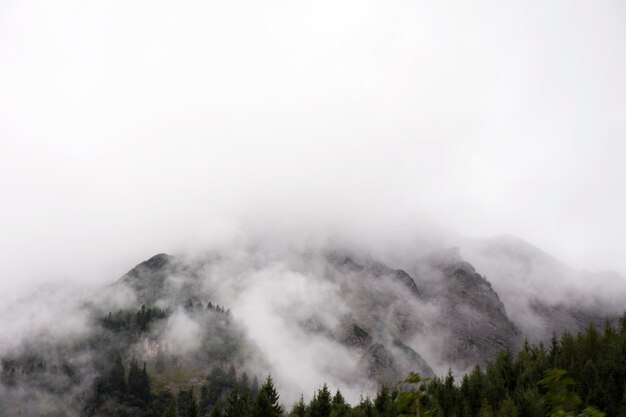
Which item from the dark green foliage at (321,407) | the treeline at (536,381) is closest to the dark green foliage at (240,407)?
the dark green foliage at (321,407)

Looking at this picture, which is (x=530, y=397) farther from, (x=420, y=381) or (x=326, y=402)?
(x=420, y=381)

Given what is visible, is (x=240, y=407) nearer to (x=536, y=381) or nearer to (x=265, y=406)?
(x=265, y=406)

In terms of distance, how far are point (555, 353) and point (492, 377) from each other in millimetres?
26108

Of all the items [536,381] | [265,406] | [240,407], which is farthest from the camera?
[536,381]

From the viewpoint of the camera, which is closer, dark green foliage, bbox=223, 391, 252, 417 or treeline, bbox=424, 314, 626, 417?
treeline, bbox=424, 314, 626, 417

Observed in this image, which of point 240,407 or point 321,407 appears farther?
point 321,407

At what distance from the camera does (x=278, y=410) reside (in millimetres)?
82312

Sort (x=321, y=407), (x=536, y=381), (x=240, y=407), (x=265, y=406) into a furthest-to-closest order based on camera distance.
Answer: (x=536, y=381), (x=321, y=407), (x=240, y=407), (x=265, y=406)

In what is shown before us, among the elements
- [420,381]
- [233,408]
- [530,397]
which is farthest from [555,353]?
[420,381]

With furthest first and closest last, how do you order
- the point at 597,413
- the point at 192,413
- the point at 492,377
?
1. the point at 492,377
2. the point at 192,413
3. the point at 597,413

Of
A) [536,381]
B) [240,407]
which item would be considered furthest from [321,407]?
[536,381]

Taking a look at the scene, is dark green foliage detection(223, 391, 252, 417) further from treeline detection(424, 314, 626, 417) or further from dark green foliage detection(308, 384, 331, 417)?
treeline detection(424, 314, 626, 417)

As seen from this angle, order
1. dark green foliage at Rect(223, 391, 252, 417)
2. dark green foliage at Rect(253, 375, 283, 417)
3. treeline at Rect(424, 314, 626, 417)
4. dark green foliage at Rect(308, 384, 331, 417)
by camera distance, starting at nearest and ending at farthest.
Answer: treeline at Rect(424, 314, 626, 417), dark green foliage at Rect(223, 391, 252, 417), dark green foliage at Rect(253, 375, 283, 417), dark green foliage at Rect(308, 384, 331, 417)

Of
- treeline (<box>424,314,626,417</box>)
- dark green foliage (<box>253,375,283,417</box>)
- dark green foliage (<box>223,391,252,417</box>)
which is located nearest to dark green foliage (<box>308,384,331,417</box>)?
dark green foliage (<box>253,375,283,417</box>)
